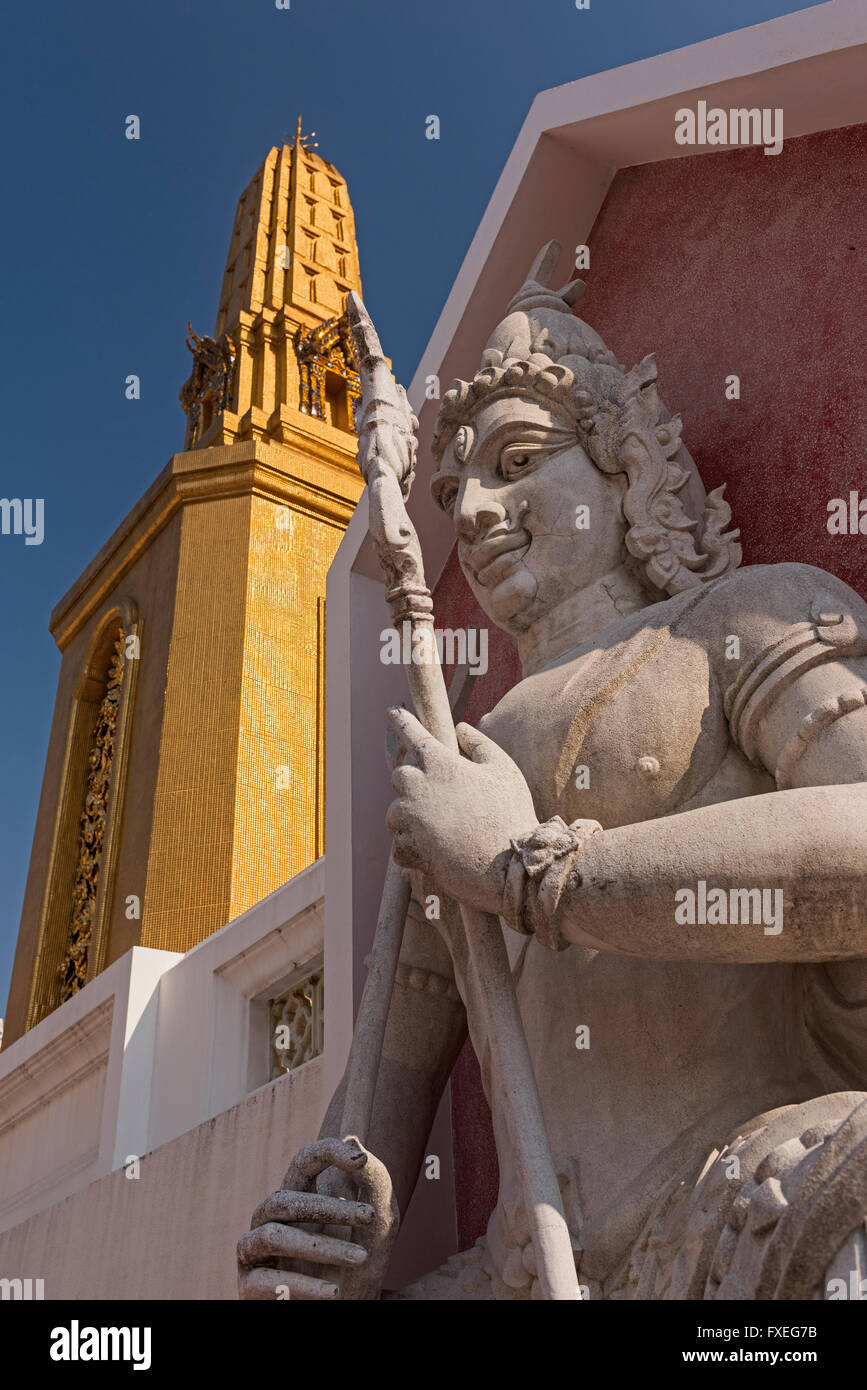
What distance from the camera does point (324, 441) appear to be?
17953 millimetres

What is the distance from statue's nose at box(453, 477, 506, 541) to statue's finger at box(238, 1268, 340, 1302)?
1793 mm

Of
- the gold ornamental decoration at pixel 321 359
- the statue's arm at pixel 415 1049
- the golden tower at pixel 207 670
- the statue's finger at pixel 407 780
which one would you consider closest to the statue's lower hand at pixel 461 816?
the statue's finger at pixel 407 780

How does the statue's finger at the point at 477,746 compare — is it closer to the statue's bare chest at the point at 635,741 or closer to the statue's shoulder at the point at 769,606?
the statue's bare chest at the point at 635,741

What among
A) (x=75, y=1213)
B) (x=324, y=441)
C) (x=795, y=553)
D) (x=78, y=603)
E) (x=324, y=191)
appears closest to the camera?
(x=795, y=553)

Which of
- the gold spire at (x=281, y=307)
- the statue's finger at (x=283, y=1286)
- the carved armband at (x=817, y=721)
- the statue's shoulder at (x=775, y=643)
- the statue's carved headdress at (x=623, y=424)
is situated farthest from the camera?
the gold spire at (x=281, y=307)

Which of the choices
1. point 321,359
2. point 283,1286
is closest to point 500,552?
point 283,1286

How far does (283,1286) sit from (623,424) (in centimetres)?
220

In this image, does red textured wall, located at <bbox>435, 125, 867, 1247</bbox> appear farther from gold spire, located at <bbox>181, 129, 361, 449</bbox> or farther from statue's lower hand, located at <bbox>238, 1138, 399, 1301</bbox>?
gold spire, located at <bbox>181, 129, 361, 449</bbox>

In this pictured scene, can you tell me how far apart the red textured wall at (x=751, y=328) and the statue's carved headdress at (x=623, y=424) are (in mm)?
504

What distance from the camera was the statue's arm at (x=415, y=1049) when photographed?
144 inches

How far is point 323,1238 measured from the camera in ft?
10.2
